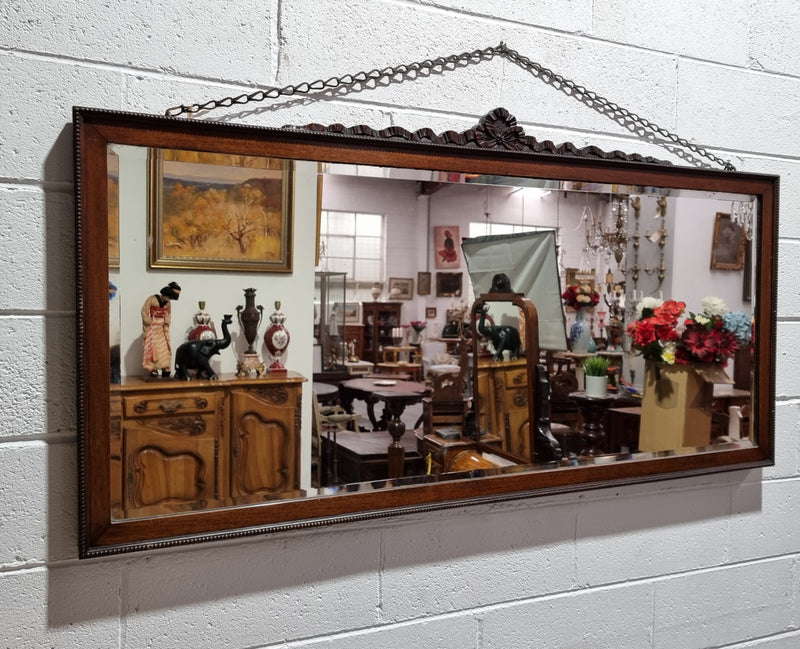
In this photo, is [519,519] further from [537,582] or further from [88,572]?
[88,572]

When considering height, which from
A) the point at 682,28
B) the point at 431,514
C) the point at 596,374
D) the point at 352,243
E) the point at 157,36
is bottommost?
the point at 431,514

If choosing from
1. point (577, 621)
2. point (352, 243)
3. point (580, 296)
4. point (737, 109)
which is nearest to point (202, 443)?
point (352, 243)

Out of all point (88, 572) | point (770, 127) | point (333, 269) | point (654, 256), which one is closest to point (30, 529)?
point (88, 572)

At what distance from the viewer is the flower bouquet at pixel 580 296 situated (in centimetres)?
136

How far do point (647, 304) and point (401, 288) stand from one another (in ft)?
1.83

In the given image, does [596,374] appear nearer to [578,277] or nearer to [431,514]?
[578,277]

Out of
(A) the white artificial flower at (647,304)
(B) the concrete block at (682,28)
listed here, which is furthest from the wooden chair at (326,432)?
(B) the concrete block at (682,28)

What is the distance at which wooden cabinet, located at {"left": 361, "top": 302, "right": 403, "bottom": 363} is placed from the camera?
1196 mm

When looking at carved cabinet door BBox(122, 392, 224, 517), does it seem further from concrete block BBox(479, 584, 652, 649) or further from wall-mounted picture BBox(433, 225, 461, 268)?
concrete block BBox(479, 584, 652, 649)

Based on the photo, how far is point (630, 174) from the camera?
1.39 metres

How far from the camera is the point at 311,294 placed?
116 cm

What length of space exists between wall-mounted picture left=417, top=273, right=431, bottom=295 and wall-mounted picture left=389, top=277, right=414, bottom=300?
14mm

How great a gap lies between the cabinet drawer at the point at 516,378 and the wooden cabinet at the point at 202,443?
1.34 feet

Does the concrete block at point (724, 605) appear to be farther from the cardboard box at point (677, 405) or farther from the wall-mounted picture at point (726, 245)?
the wall-mounted picture at point (726, 245)
